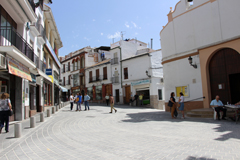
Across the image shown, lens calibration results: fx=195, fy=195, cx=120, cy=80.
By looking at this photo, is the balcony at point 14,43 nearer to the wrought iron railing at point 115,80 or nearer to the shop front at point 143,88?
the shop front at point 143,88

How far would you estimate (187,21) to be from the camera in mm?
14836

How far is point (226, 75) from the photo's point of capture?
12.3m

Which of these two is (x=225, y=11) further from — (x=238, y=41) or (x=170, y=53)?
(x=170, y=53)

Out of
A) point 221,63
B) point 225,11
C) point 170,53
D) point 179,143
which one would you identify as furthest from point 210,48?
point 179,143

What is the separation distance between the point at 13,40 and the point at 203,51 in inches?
478

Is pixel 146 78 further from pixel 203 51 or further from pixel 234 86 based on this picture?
pixel 234 86

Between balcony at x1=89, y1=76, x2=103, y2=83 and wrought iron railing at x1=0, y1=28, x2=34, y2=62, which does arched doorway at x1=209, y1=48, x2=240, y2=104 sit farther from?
balcony at x1=89, y1=76, x2=103, y2=83

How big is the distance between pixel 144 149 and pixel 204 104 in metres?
9.69

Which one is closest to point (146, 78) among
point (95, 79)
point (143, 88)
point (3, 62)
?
point (143, 88)

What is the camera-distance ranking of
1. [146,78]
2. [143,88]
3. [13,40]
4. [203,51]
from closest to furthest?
[13,40] → [203,51] → [146,78] → [143,88]

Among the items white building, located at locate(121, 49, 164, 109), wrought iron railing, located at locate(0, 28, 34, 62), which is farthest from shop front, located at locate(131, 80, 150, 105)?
wrought iron railing, located at locate(0, 28, 34, 62)

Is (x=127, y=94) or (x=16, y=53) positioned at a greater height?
(x=16, y=53)

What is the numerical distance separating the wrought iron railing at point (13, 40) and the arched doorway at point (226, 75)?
12.2m

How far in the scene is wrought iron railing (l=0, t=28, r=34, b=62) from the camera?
10.0 meters
